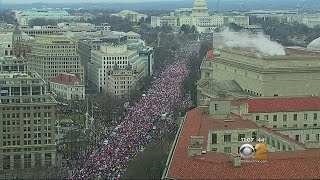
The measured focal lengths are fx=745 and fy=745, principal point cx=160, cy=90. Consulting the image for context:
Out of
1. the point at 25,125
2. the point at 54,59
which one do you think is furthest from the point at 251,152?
the point at 54,59

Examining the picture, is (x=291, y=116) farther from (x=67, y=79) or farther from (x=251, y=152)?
(x=67, y=79)

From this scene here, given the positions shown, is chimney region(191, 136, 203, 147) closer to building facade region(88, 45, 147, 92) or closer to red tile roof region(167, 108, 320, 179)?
red tile roof region(167, 108, 320, 179)

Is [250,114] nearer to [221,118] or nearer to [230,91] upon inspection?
[221,118]

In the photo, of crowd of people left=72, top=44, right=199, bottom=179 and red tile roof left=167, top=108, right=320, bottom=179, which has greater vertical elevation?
red tile roof left=167, top=108, right=320, bottom=179

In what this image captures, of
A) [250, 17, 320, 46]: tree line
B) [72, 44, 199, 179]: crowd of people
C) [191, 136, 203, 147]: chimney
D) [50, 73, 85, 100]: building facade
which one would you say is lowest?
[72, 44, 199, 179]: crowd of people

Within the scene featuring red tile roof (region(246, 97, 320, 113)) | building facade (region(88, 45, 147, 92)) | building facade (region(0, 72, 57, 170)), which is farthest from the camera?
building facade (region(88, 45, 147, 92))

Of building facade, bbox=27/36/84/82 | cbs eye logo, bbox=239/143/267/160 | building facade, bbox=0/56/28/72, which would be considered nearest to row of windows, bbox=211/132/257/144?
cbs eye logo, bbox=239/143/267/160

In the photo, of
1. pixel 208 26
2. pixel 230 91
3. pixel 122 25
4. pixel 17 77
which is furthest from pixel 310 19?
pixel 17 77
